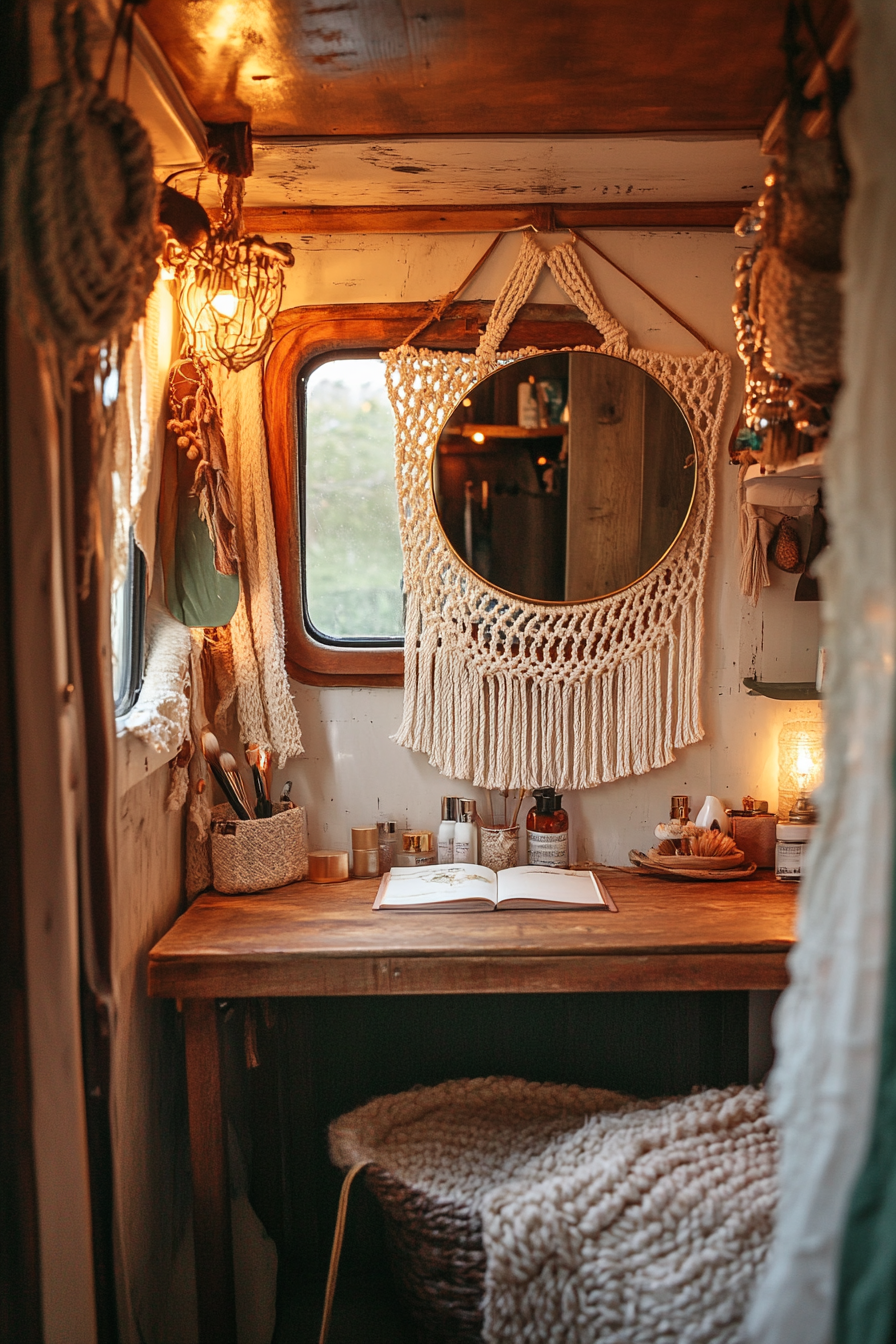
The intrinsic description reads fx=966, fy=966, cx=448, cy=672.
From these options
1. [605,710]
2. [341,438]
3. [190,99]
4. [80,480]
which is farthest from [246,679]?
[190,99]

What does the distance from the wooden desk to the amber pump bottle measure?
338mm

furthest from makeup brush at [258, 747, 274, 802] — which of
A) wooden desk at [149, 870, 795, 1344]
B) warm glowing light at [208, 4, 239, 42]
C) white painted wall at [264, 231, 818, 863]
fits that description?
warm glowing light at [208, 4, 239, 42]

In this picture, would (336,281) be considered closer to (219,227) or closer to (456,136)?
(219,227)

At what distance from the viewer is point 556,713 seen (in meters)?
2.19

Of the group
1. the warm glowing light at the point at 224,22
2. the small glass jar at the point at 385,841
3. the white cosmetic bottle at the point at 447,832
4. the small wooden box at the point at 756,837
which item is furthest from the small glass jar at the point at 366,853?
the warm glowing light at the point at 224,22

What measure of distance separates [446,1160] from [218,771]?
87 centimetres

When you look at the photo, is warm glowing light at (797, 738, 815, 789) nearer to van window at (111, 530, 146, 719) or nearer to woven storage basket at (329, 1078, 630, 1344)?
woven storage basket at (329, 1078, 630, 1344)

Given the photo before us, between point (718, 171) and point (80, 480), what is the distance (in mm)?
1422

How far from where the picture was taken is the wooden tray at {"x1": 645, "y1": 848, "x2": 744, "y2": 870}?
2082mm

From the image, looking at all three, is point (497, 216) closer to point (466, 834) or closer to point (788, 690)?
point (788, 690)

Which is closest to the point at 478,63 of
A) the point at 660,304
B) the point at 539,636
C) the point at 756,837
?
the point at 660,304

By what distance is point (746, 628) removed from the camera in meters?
2.22

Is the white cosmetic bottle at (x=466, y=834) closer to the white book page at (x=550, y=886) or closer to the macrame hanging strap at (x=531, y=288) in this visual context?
the white book page at (x=550, y=886)

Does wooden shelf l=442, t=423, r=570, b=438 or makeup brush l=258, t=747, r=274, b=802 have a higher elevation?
wooden shelf l=442, t=423, r=570, b=438
